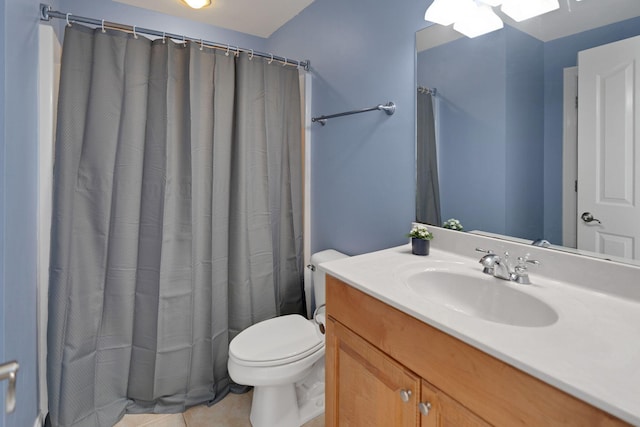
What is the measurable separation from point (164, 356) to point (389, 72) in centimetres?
186

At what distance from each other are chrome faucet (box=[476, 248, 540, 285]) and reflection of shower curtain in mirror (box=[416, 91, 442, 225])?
0.35m

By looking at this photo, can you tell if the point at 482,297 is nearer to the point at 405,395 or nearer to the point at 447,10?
the point at 405,395

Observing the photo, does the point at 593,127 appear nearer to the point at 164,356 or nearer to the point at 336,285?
the point at 336,285

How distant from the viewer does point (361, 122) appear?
166 cm

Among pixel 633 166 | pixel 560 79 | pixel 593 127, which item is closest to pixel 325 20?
pixel 560 79

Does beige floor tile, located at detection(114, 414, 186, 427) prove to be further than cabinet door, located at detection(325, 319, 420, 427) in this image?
Yes

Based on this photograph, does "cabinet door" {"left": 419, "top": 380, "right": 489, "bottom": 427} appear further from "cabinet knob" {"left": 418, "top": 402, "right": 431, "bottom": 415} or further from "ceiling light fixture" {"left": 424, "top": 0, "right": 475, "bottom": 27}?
"ceiling light fixture" {"left": 424, "top": 0, "right": 475, "bottom": 27}

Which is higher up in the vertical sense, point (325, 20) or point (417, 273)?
point (325, 20)

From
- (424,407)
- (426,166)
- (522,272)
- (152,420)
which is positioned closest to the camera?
(424,407)

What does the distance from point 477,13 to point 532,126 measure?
49 cm

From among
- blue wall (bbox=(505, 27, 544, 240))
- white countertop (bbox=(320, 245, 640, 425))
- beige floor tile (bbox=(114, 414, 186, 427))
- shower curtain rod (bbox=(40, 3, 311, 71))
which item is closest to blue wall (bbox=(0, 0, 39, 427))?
shower curtain rod (bbox=(40, 3, 311, 71))

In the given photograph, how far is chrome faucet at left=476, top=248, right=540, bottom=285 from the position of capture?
3.19 ft

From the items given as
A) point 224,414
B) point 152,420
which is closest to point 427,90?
point 224,414

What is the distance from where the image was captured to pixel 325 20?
1.90 m
